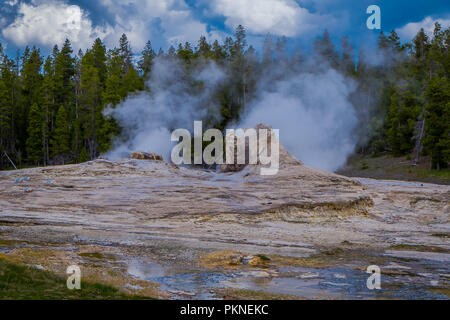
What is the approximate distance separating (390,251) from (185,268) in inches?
210

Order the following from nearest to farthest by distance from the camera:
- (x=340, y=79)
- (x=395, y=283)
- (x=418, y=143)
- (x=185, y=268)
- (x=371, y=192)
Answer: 1. (x=395, y=283)
2. (x=185, y=268)
3. (x=371, y=192)
4. (x=418, y=143)
5. (x=340, y=79)

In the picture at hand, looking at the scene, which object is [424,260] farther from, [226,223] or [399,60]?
[399,60]

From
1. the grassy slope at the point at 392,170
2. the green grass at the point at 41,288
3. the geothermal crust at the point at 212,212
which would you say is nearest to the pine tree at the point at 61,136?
the geothermal crust at the point at 212,212

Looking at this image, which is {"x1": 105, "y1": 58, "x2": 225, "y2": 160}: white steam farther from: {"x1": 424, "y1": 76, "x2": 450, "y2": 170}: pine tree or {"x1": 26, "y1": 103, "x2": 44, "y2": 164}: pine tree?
{"x1": 424, "y1": 76, "x2": 450, "y2": 170}: pine tree

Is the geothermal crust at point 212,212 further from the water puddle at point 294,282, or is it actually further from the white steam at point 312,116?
the white steam at point 312,116

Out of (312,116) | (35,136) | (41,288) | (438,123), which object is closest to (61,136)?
(35,136)

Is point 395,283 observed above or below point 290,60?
below

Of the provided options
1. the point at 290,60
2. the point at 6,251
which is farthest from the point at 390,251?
the point at 290,60

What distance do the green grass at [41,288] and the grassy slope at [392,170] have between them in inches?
1132

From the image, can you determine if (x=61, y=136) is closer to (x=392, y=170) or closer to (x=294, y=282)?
(x=392, y=170)

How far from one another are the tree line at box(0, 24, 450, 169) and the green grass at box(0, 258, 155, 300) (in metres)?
35.9

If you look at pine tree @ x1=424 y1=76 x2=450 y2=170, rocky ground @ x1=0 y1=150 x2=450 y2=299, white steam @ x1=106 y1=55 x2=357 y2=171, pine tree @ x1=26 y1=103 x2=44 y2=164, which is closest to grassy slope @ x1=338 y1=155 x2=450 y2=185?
pine tree @ x1=424 y1=76 x2=450 y2=170

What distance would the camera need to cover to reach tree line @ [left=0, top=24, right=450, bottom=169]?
44.3 metres

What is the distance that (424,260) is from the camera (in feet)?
31.5
